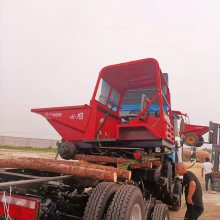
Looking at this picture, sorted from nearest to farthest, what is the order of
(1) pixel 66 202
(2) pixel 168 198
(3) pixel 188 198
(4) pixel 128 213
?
(4) pixel 128 213 < (1) pixel 66 202 < (3) pixel 188 198 < (2) pixel 168 198

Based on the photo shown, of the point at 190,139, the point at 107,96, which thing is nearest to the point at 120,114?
the point at 107,96

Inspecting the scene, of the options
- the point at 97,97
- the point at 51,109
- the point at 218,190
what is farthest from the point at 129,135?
the point at 218,190

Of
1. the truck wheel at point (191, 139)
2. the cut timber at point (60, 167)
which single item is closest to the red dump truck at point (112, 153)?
the cut timber at point (60, 167)

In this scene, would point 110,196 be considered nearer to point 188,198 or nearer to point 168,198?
point 188,198

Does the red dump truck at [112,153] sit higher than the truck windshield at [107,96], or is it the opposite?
the truck windshield at [107,96]

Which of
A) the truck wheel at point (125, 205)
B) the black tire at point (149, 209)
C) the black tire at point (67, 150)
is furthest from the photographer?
the black tire at point (67, 150)

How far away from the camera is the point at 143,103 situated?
5.14 meters

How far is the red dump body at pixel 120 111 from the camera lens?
528cm

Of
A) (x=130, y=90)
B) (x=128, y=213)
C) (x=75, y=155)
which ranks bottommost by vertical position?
(x=128, y=213)

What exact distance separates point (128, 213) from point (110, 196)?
331 mm

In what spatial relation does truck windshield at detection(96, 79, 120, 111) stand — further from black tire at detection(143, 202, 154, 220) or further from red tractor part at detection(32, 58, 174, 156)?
black tire at detection(143, 202, 154, 220)

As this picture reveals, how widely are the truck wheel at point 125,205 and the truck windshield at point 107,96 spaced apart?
2.68m

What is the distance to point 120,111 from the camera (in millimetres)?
7059

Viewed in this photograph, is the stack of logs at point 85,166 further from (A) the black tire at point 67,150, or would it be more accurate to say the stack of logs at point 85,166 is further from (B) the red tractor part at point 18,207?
(B) the red tractor part at point 18,207
